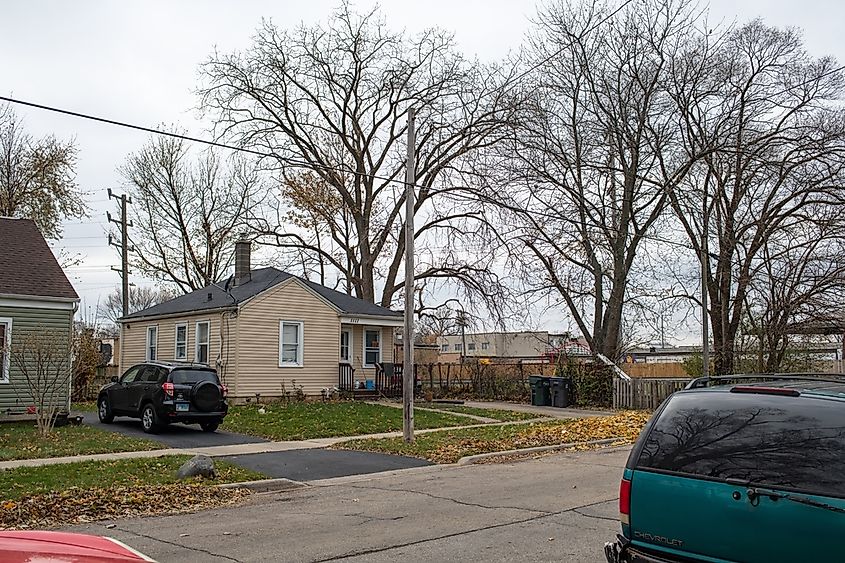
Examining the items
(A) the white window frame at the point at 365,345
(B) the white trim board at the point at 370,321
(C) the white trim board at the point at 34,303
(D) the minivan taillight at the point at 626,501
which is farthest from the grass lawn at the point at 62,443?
(A) the white window frame at the point at 365,345

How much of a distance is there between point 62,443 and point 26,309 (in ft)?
18.0

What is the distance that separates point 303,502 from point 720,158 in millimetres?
23130

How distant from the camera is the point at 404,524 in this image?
9266mm

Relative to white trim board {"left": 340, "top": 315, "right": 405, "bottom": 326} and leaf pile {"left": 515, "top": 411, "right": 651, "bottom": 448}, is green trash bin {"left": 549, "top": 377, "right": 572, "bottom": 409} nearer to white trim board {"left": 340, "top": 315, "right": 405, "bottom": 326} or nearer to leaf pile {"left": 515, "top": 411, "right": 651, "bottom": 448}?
white trim board {"left": 340, "top": 315, "right": 405, "bottom": 326}

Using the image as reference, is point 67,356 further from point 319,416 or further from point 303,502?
point 303,502

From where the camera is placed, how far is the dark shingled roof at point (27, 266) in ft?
67.6

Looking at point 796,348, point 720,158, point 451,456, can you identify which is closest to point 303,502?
point 451,456

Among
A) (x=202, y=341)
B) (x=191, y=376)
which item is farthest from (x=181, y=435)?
(x=202, y=341)

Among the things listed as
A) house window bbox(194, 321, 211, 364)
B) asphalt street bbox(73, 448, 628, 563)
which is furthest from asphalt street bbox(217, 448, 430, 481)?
house window bbox(194, 321, 211, 364)

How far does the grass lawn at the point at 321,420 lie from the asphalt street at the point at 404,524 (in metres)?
6.69

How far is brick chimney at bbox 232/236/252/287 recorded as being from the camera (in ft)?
102

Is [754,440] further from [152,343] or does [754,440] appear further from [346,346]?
[152,343]

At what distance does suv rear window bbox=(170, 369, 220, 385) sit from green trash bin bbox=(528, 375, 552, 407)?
532 inches

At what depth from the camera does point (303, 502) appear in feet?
36.5
